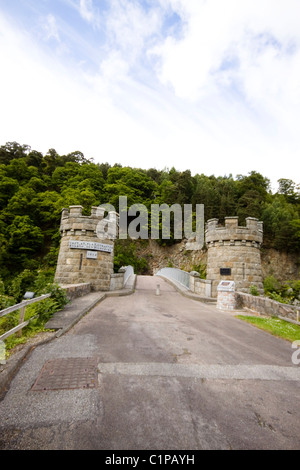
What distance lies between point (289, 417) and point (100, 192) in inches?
1744

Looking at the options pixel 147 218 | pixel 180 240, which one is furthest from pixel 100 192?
pixel 180 240

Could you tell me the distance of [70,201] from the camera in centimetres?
3284

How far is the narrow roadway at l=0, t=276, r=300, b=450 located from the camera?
2400mm

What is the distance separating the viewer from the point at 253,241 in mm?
15031

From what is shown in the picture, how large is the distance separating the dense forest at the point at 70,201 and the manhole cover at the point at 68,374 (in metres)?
21.2

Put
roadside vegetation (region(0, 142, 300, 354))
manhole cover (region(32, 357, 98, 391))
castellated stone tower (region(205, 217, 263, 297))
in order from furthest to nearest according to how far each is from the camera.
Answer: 1. roadside vegetation (region(0, 142, 300, 354))
2. castellated stone tower (region(205, 217, 263, 297))
3. manhole cover (region(32, 357, 98, 391))

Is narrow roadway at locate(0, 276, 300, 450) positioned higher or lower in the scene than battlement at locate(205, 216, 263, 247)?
lower

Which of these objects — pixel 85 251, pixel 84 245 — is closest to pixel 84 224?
pixel 84 245

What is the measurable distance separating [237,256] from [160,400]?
13057 mm

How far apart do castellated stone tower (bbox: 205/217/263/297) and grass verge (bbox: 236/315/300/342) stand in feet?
18.4

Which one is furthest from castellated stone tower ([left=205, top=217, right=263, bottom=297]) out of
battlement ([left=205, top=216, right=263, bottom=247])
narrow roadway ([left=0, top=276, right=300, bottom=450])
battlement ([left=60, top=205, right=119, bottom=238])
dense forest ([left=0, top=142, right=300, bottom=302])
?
dense forest ([left=0, top=142, right=300, bottom=302])

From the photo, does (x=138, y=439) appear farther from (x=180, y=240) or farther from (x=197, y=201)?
(x=197, y=201)

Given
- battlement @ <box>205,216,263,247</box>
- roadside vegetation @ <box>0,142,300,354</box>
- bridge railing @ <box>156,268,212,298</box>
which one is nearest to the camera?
battlement @ <box>205,216,263,247</box>

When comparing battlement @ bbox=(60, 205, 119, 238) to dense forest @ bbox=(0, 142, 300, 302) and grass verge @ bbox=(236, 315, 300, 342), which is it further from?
dense forest @ bbox=(0, 142, 300, 302)
